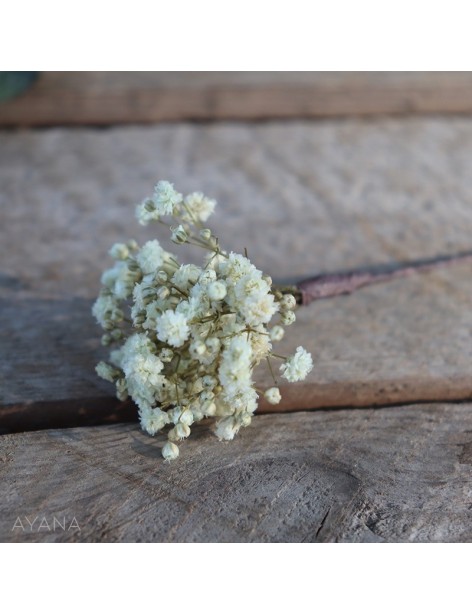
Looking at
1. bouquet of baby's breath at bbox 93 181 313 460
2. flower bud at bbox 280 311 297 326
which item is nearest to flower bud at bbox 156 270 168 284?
bouquet of baby's breath at bbox 93 181 313 460

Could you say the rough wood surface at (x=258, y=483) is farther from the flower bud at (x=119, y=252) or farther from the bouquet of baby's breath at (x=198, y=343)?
the flower bud at (x=119, y=252)

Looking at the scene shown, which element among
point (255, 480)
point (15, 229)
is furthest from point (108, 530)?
point (15, 229)

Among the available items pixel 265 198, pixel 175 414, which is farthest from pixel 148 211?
pixel 265 198

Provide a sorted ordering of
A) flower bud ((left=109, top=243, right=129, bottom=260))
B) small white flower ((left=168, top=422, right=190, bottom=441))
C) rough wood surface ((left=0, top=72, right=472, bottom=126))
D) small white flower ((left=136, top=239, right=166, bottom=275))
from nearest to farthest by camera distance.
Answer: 1. small white flower ((left=168, top=422, right=190, bottom=441))
2. small white flower ((left=136, top=239, right=166, bottom=275))
3. flower bud ((left=109, top=243, right=129, bottom=260))
4. rough wood surface ((left=0, top=72, right=472, bottom=126))

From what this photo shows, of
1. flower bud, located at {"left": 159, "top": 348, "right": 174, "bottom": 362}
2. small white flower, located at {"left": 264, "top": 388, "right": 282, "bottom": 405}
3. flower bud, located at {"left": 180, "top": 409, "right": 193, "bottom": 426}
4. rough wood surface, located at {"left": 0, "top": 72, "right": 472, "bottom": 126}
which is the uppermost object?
rough wood surface, located at {"left": 0, "top": 72, "right": 472, "bottom": 126}

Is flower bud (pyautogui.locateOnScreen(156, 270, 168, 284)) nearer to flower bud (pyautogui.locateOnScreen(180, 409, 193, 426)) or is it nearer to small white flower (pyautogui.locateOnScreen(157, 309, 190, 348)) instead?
small white flower (pyautogui.locateOnScreen(157, 309, 190, 348))

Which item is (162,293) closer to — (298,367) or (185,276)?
(185,276)
